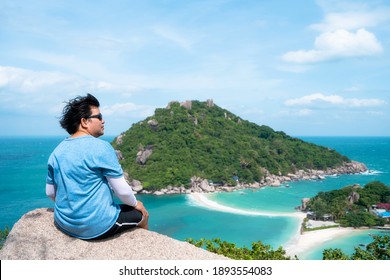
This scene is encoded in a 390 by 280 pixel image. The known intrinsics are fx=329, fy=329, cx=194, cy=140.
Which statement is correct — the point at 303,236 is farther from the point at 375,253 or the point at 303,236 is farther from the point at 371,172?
the point at 371,172

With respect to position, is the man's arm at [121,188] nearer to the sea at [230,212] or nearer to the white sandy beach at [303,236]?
the sea at [230,212]

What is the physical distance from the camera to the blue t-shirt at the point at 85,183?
275 cm

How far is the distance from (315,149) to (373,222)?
39735 millimetres

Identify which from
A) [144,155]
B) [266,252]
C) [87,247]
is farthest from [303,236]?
[144,155]

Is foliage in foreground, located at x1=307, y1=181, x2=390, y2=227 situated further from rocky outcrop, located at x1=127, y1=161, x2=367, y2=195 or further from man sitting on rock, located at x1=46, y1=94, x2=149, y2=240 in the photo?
man sitting on rock, located at x1=46, y1=94, x2=149, y2=240

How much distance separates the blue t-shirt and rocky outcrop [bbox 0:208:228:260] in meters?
0.16

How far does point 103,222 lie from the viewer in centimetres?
291

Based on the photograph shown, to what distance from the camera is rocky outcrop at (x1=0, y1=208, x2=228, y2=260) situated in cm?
298

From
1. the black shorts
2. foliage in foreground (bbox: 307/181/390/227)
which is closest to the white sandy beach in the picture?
foliage in foreground (bbox: 307/181/390/227)

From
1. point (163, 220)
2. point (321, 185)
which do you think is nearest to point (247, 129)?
point (321, 185)

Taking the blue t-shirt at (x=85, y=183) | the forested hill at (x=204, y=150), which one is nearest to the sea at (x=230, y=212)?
Result: the forested hill at (x=204, y=150)

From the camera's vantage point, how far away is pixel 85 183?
110 inches

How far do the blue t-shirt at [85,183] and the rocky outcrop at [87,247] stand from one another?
160mm

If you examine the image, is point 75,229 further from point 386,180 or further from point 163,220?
point 386,180
